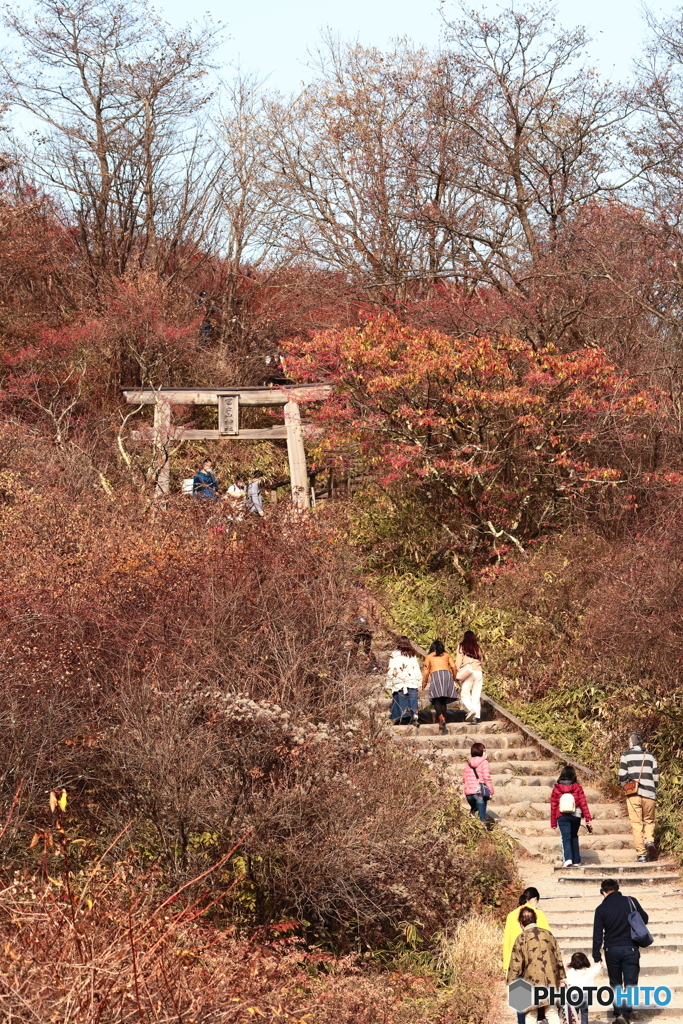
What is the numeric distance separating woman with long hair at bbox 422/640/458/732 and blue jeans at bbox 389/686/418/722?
0.30 meters

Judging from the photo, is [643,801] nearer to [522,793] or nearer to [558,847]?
[558,847]

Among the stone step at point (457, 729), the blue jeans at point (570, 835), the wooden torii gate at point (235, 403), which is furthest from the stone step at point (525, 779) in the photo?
the wooden torii gate at point (235, 403)

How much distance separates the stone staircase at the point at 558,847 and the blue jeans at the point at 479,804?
43cm

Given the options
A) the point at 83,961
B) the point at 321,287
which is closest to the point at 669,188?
the point at 321,287

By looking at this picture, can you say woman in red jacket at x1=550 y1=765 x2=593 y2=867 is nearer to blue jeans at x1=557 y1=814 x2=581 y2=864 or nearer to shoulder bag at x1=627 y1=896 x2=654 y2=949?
blue jeans at x1=557 y1=814 x2=581 y2=864

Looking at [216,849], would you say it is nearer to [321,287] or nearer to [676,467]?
[676,467]

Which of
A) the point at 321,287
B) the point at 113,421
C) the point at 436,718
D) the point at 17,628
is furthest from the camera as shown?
the point at 321,287

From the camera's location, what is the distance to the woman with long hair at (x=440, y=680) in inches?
636

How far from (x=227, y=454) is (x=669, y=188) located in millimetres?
10872

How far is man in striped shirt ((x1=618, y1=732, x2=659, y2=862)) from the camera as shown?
1363cm

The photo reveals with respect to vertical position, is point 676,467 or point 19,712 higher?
point 676,467

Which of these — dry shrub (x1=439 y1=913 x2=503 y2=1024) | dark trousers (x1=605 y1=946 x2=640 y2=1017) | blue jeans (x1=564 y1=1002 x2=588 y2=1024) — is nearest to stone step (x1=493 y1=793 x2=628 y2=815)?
dry shrub (x1=439 y1=913 x2=503 y2=1024)

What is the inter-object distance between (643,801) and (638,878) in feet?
2.97

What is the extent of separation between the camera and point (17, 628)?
1234cm
